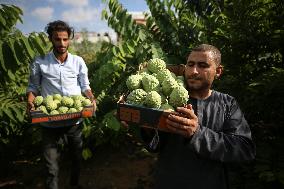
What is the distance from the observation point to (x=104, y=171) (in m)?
5.49

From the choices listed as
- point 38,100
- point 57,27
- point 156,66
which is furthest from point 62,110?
point 156,66

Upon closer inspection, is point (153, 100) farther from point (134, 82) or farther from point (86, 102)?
point (86, 102)

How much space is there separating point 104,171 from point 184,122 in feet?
13.1

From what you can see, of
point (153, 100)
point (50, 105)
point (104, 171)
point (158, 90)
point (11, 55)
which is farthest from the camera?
point (104, 171)

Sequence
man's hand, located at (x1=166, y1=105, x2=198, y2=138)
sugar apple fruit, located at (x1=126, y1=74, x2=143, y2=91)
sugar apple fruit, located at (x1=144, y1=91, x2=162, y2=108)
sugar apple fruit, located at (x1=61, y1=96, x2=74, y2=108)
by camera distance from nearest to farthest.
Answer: man's hand, located at (x1=166, y1=105, x2=198, y2=138) < sugar apple fruit, located at (x1=144, y1=91, x2=162, y2=108) < sugar apple fruit, located at (x1=126, y1=74, x2=143, y2=91) < sugar apple fruit, located at (x1=61, y1=96, x2=74, y2=108)

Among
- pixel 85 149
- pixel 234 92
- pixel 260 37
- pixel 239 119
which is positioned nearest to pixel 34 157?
pixel 85 149

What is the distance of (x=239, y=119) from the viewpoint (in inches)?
83.1

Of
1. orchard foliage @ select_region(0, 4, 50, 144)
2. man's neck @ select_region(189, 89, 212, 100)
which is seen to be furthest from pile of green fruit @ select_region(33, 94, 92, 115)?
man's neck @ select_region(189, 89, 212, 100)

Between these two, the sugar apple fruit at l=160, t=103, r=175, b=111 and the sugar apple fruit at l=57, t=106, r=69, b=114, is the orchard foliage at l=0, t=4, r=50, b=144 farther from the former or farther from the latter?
the sugar apple fruit at l=160, t=103, r=175, b=111

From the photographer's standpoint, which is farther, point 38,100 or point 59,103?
point 59,103

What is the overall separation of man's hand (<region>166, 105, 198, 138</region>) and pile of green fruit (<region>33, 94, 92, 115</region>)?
2.11 metres

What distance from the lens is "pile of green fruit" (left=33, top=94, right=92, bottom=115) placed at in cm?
361

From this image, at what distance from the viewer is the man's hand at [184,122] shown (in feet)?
5.85

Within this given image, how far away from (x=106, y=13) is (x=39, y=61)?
2.74m
